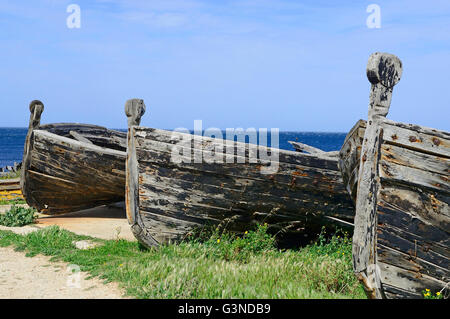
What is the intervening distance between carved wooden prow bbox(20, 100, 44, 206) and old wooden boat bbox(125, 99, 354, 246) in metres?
3.88

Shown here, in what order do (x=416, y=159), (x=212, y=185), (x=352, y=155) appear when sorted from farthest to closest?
(x=212, y=185), (x=352, y=155), (x=416, y=159)

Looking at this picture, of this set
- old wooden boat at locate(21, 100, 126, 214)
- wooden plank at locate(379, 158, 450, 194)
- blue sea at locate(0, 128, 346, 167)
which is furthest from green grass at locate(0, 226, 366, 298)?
blue sea at locate(0, 128, 346, 167)

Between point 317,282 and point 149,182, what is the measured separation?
98.2 inches

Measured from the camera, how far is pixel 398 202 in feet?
14.3

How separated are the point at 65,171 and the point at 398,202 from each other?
22.0 feet

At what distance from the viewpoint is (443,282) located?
4.50 m

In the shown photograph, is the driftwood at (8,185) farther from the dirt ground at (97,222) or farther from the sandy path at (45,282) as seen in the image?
the sandy path at (45,282)

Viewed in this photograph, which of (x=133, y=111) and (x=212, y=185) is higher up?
(x=133, y=111)

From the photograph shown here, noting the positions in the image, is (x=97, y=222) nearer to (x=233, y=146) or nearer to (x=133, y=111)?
(x=133, y=111)

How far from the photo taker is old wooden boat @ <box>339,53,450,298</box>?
428 centimetres

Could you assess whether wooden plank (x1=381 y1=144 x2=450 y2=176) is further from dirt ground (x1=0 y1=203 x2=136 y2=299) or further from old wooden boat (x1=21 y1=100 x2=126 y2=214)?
old wooden boat (x1=21 y1=100 x2=126 y2=214)

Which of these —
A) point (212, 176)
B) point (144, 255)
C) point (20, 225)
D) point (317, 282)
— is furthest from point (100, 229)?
point (317, 282)

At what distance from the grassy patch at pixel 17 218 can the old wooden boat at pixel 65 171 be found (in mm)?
490

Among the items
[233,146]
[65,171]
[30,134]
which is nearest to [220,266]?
[233,146]
